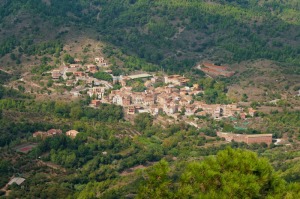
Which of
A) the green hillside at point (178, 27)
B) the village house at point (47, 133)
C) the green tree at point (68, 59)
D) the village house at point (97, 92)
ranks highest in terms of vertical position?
the green hillside at point (178, 27)

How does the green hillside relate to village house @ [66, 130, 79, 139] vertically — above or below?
above

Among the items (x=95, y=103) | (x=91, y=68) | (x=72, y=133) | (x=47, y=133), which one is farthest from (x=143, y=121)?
(x=91, y=68)

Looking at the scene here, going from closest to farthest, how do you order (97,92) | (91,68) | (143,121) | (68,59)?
(143,121) < (97,92) < (91,68) < (68,59)

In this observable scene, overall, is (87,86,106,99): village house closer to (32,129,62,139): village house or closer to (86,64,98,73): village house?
(86,64,98,73): village house

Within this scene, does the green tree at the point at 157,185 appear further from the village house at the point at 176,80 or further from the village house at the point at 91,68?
the village house at the point at 91,68

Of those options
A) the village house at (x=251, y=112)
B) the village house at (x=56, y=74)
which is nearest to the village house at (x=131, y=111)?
the village house at (x=251, y=112)

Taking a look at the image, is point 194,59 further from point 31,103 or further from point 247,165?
point 247,165

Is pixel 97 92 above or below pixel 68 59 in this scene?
below

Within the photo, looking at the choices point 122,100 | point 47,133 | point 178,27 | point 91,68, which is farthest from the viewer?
point 178,27

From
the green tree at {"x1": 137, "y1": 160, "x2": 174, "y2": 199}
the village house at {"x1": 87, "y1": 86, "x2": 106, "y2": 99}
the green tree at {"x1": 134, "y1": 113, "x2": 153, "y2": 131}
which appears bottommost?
the green tree at {"x1": 134, "y1": 113, "x2": 153, "y2": 131}

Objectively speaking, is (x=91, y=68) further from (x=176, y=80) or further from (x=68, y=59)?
(x=176, y=80)

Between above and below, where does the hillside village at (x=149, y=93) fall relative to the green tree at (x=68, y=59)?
below

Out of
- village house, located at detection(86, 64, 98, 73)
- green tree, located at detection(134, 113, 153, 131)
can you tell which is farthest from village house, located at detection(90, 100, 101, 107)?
village house, located at detection(86, 64, 98, 73)

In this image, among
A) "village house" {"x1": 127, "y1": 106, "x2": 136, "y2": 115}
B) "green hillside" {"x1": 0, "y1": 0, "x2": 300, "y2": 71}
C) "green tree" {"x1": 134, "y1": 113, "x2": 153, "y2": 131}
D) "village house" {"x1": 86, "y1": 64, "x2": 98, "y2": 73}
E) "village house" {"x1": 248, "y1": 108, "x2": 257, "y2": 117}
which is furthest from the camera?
"green hillside" {"x1": 0, "y1": 0, "x2": 300, "y2": 71}
